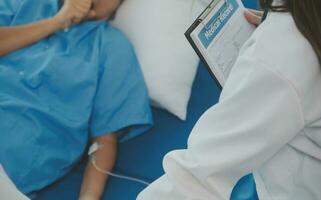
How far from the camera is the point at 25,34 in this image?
1.41 m

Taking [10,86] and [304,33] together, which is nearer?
[304,33]

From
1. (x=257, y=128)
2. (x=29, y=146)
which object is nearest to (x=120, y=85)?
(x=29, y=146)

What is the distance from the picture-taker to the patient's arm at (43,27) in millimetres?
1396

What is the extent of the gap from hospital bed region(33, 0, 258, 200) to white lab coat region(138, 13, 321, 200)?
1.56ft

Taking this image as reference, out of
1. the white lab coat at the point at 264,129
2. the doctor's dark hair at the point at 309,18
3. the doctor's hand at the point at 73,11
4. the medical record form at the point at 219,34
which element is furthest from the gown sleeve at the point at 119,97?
the doctor's dark hair at the point at 309,18

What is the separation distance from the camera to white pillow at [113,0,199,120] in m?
1.47

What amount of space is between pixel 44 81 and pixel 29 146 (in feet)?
0.71

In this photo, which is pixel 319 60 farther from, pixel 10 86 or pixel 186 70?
pixel 10 86

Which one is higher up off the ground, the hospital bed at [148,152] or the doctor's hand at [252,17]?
the doctor's hand at [252,17]

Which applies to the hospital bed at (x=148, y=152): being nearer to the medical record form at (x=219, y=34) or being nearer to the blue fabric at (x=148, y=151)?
the blue fabric at (x=148, y=151)

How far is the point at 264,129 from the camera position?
78 centimetres

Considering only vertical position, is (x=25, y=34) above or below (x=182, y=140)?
above

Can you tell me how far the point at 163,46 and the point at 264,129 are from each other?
0.79 metres

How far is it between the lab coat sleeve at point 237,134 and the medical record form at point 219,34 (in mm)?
291
